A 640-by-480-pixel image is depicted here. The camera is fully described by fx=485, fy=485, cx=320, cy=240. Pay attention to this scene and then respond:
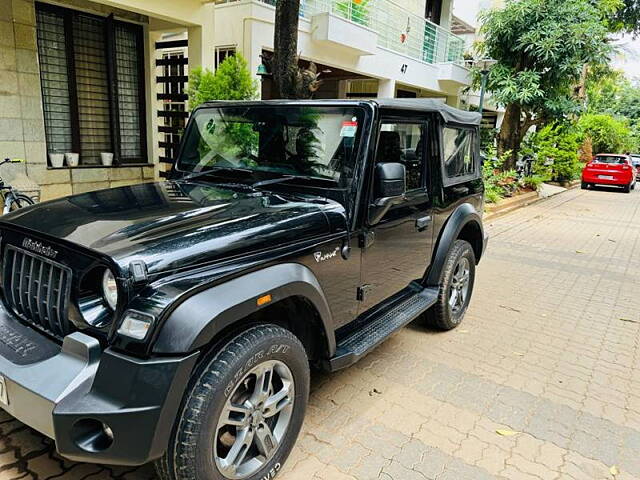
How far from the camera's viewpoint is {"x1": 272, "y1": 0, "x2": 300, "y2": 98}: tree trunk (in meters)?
6.02

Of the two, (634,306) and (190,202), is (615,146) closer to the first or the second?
(634,306)

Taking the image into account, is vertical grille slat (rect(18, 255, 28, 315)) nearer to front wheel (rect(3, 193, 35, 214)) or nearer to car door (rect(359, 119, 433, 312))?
car door (rect(359, 119, 433, 312))

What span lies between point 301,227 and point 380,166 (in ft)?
2.20

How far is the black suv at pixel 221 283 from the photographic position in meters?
1.87

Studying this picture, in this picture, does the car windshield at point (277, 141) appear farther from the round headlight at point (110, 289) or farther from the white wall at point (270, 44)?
the white wall at point (270, 44)

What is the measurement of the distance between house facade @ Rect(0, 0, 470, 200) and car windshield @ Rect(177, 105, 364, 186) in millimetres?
4189

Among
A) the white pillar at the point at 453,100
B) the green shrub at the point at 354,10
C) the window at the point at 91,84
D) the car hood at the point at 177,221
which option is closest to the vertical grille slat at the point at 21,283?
the car hood at the point at 177,221

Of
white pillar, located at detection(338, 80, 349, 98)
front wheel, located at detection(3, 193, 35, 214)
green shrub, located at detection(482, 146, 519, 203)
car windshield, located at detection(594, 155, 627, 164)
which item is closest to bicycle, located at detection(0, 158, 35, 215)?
front wheel, located at detection(3, 193, 35, 214)

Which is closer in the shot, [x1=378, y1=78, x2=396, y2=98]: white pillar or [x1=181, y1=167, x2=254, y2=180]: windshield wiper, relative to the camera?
[x1=181, y1=167, x2=254, y2=180]: windshield wiper

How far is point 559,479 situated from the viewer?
8.70 feet

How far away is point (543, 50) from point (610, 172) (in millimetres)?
8255

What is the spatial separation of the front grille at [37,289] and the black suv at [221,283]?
10mm

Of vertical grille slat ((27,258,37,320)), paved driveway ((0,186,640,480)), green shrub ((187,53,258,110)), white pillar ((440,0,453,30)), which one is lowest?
paved driveway ((0,186,640,480))

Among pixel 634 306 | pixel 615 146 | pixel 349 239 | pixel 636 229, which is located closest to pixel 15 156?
pixel 349 239
